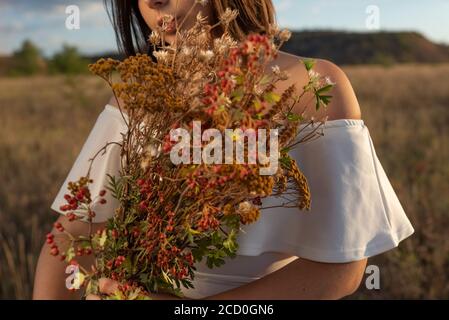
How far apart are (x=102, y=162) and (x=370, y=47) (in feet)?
176

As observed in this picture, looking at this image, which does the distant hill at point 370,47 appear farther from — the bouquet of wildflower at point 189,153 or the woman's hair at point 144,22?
the bouquet of wildflower at point 189,153

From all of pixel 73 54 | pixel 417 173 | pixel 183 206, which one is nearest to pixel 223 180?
pixel 183 206

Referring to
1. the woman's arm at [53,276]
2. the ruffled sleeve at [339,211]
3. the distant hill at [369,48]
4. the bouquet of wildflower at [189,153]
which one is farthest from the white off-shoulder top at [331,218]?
the distant hill at [369,48]

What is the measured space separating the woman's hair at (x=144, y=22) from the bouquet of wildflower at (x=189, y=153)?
56 cm

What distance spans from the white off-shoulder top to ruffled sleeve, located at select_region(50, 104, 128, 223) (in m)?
0.34

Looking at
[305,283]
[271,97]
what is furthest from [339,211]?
[271,97]

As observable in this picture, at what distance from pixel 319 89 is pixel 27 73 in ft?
123

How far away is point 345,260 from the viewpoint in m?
1.52

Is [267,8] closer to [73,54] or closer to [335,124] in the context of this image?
[335,124]

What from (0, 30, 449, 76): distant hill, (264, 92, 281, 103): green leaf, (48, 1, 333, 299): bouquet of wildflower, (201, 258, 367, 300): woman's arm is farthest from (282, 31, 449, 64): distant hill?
(264, 92, 281, 103): green leaf

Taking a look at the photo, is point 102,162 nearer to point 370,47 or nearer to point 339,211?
point 339,211

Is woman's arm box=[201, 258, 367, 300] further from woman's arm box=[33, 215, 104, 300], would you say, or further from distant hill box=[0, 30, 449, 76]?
distant hill box=[0, 30, 449, 76]

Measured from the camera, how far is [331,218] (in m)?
1.56

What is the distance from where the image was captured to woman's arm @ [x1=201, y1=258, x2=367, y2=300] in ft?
4.96
